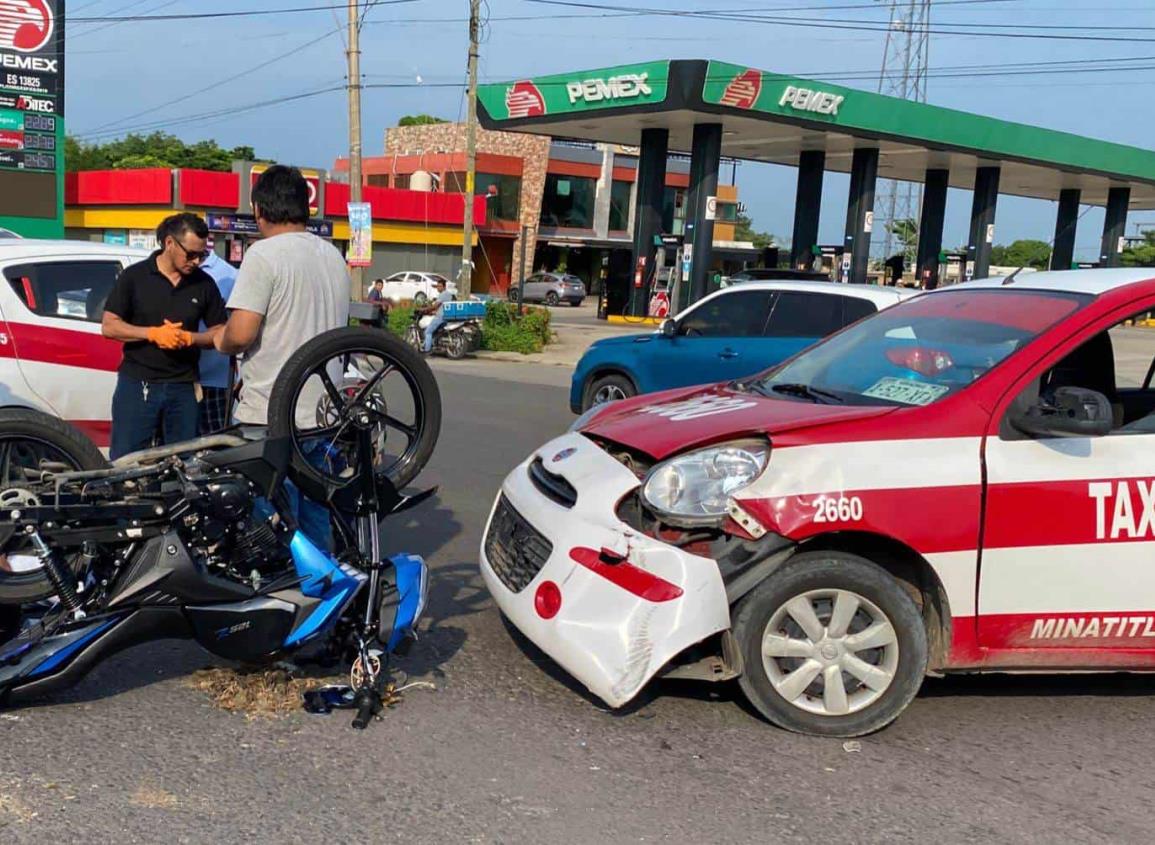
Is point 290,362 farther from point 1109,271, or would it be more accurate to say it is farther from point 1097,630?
point 1109,271

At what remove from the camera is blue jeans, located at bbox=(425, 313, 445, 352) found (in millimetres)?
21453

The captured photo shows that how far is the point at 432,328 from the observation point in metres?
21.5

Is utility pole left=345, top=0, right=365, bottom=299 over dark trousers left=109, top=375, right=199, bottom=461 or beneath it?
over

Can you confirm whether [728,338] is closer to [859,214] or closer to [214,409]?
[214,409]

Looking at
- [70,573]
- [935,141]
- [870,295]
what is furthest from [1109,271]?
[935,141]

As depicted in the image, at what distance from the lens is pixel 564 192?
5600 centimetres

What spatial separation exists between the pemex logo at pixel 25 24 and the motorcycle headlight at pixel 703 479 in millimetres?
28958

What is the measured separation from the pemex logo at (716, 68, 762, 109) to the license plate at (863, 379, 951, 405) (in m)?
23.8

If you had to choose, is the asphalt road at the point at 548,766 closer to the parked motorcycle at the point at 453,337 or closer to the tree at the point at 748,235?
the parked motorcycle at the point at 453,337

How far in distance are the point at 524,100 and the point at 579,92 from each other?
2.04 metres

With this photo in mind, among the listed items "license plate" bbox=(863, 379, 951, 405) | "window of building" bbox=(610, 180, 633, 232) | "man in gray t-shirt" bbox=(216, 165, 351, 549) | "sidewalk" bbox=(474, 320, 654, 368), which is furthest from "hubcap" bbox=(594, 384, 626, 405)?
"window of building" bbox=(610, 180, 633, 232)

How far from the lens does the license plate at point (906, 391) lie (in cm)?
441

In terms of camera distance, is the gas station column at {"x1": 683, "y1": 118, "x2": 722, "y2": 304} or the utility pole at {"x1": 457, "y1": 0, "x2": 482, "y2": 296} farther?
the gas station column at {"x1": 683, "y1": 118, "x2": 722, "y2": 304}

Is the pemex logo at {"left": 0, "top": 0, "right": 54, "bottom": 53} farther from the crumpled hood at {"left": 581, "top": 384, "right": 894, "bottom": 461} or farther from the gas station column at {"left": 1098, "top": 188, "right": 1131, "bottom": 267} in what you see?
the gas station column at {"left": 1098, "top": 188, "right": 1131, "bottom": 267}
